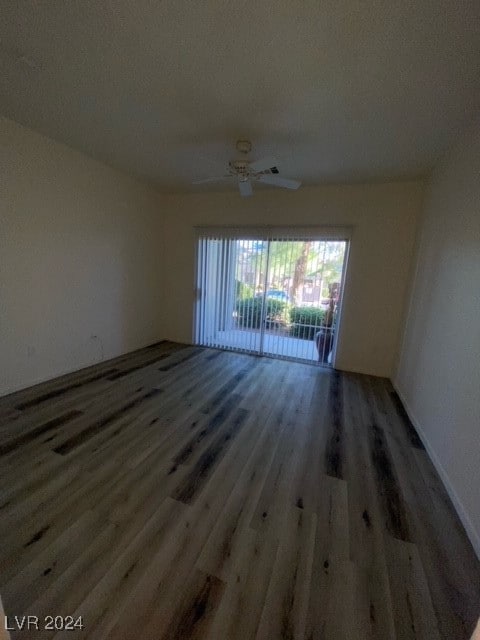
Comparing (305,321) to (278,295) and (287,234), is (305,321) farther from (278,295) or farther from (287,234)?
(287,234)

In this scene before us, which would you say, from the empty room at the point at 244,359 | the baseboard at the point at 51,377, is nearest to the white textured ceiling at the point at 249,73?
the empty room at the point at 244,359

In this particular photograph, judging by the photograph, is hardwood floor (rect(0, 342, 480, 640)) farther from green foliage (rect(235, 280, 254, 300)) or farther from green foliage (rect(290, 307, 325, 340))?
green foliage (rect(235, 280, 254, 300))

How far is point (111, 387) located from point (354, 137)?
12.1ft

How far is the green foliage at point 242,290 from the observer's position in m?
4.52

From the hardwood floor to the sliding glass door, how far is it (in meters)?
1.85

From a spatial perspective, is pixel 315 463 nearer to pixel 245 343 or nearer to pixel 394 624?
pixel 394 624

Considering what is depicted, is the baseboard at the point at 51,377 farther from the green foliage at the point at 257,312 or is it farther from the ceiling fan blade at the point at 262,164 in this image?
the ceiling fan blade at the point at 262,164

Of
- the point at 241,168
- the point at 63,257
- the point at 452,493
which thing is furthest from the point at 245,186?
the point at 452,493

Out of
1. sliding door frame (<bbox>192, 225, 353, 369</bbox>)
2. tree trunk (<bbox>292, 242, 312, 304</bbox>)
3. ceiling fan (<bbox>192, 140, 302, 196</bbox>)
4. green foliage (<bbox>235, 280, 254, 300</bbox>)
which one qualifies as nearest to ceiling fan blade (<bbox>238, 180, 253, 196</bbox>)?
ceiling fan (<bbox>192, 140, 302, 196</bbox>)

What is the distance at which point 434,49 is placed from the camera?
1498mm

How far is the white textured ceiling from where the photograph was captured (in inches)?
54.0

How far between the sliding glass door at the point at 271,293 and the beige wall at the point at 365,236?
23cm

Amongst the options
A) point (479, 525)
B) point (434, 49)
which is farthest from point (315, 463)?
point (434, 49)

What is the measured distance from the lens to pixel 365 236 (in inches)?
148
